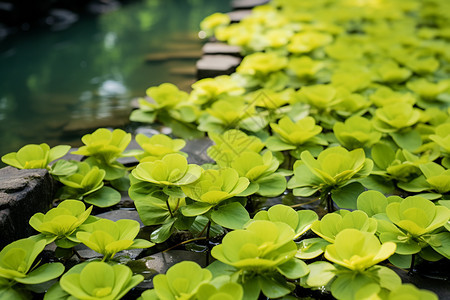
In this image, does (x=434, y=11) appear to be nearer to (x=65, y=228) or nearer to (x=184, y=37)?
(x=184, y=37)

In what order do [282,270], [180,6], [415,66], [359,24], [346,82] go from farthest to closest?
[180,6] → [359,24] → [415,66] → [346,82] → [282,270]

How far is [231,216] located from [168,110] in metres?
0.95

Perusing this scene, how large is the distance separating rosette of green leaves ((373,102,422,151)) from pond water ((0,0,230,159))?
1229 millimetres

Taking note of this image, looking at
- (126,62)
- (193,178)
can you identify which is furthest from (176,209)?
(126,62)

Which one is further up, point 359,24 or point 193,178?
point 193,178

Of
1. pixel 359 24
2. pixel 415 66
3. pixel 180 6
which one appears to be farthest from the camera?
pixel 180 6

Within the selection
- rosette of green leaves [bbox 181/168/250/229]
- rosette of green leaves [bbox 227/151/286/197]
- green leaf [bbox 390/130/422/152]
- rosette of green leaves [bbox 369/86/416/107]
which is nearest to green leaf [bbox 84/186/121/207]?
rosette of green leaves [bbox 181/168/250/229]

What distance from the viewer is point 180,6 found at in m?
4.86

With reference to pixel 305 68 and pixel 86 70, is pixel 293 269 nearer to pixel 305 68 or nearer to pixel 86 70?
pixel 305 68

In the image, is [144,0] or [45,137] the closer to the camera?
[45,137]

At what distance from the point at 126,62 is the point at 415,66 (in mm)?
1909

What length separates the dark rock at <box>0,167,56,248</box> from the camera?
1181mm

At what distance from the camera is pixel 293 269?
41.4 inches

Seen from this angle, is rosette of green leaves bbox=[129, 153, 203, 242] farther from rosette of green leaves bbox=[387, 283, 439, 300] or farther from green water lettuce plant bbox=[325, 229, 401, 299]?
rosette of green leaves bbox=[387, 283, 439, 300]
